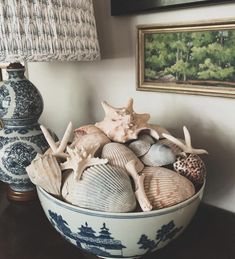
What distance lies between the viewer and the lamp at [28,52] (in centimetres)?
49

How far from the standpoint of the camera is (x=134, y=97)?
694 millimetres

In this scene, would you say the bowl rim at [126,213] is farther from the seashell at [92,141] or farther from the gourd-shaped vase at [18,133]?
the gourd-shaped vase at [18,133]

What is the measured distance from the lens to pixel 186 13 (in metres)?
0.57

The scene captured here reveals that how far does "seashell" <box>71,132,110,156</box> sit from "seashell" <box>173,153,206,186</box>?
0.11 m

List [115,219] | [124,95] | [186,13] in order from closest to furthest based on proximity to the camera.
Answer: [115,219]
[186,13]
[124,95]

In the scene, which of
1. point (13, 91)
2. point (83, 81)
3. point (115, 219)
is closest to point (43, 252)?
point (115, 219)

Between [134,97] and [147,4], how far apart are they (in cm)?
19

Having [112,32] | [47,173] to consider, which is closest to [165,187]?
[47,173]

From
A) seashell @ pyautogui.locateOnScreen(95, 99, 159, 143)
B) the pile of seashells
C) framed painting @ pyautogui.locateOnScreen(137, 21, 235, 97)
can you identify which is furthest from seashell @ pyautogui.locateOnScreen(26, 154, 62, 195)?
framed painting @ pyautogui.locateOnScreen(137, 21, 235, 97)

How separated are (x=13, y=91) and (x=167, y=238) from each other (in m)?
0.40

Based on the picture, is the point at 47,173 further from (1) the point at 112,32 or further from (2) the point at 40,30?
(1) the point at 112,32

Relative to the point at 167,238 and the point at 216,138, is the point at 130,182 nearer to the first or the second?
the point at 167,238

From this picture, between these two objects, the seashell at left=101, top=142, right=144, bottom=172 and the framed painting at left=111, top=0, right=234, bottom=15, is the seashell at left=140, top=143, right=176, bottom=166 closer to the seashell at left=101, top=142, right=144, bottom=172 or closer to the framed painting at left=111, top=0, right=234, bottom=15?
the seashell at left=101, top=142, right=144, bottom=172

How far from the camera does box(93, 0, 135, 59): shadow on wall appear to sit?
66 cm
